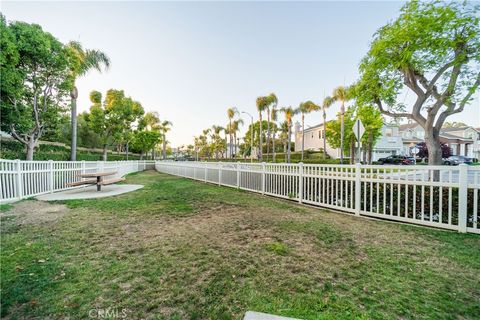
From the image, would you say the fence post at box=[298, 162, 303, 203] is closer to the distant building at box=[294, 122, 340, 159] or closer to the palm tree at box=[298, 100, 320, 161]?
the palm tree at box=[298, 100, 320, 161]

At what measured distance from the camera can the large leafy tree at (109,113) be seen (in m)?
21.1

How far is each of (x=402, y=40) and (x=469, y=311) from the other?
732 cm

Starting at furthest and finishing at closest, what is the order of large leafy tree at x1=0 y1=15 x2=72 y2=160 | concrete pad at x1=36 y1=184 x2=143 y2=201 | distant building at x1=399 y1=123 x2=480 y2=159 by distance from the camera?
distant building at x1=399 y1=123 x2=480 y2=159, large leafy tree at x1=0 y1=15 x2=72 y2=160, concrete pad at x1=36 y1=184 x2=143 y2=201

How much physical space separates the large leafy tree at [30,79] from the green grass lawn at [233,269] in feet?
24.1

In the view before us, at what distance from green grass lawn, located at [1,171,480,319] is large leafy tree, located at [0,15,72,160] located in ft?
24.1

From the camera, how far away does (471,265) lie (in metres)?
2.63

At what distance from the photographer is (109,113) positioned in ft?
71.3

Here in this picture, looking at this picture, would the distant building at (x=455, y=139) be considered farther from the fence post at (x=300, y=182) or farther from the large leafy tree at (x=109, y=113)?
the large leafy tree at (x=109, y=113)

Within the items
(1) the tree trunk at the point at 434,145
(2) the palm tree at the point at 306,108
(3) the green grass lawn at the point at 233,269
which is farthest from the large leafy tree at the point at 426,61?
(2) the palm tree at the point at 306,108

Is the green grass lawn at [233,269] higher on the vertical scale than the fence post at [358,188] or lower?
lower

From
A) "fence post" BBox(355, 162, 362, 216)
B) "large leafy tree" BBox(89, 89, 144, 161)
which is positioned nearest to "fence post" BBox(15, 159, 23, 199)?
"fence post" BBox(355, 162, 362, 216)

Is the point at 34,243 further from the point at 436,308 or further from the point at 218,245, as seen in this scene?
the point at 436,308

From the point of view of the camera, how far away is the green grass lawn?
6.05 ft

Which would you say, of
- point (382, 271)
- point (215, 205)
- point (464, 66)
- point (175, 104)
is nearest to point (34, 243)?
point (215, 205)
